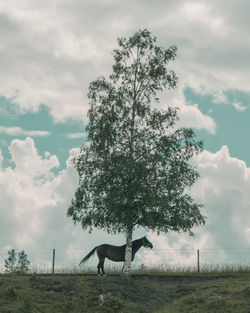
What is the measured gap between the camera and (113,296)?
84.9ft

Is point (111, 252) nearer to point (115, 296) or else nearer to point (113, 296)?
point (115, 296)

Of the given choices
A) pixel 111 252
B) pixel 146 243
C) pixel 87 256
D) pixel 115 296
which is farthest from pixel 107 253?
pixel 115 296

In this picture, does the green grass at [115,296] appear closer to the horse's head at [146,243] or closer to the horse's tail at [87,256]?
the horse's head at [146,243]

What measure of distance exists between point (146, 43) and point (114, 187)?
11478 millimetres

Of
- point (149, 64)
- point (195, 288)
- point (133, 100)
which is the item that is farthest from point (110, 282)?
point (149, 64)

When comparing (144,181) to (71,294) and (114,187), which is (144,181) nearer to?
(114,187)

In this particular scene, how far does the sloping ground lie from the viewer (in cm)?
2358

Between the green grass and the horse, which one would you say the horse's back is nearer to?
the horse

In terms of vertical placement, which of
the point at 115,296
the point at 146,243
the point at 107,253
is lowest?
the point at 115,296

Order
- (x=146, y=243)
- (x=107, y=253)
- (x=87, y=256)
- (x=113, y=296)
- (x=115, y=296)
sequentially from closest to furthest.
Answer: (x=113, y=296) < (x=115, y=296) < (x=107, y=253) < (x=87, y=256) < (x=146, y=243)

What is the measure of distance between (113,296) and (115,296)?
35cm

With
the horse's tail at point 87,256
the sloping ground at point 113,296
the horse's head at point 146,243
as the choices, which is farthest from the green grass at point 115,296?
the horse's tail at point 87,256

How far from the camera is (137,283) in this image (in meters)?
30.8

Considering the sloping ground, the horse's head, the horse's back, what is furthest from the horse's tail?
the horse's head
